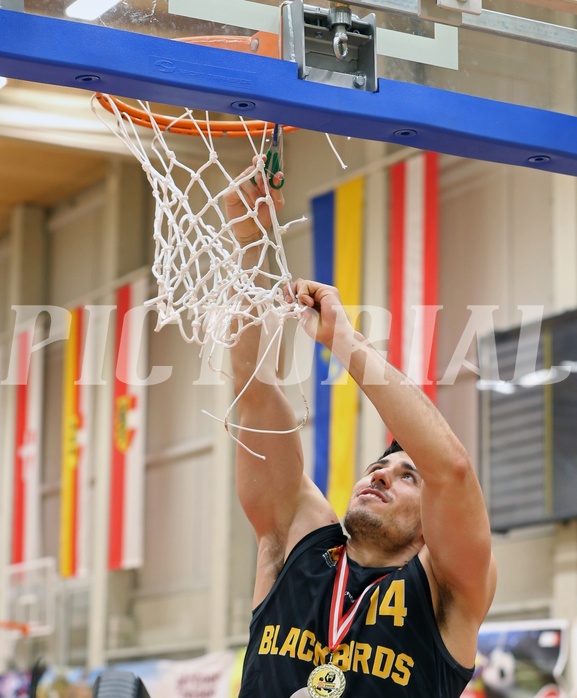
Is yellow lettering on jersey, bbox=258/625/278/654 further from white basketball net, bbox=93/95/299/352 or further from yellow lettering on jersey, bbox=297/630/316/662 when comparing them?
white basketball net, bbox=93/95/299/352

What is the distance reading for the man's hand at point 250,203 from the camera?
3225mm

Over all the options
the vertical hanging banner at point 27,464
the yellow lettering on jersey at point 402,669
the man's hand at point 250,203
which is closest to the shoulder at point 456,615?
the yellow lettering on jersey at point 402,669

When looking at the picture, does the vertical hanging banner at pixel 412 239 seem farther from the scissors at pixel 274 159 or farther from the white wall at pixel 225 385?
the scissors at pixel 274 159

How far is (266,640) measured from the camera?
3.14 m

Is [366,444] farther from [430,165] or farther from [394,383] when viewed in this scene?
[394,383]

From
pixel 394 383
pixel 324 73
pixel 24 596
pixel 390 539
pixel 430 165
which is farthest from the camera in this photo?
pixel 24 596

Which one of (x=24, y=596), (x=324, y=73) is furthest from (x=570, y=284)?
(x=24, y=596)

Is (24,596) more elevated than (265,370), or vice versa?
(265,370)

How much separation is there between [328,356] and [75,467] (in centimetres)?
496

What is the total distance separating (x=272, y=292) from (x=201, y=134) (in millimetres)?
574

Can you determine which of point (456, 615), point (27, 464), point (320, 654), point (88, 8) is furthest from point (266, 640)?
point (27, 464)

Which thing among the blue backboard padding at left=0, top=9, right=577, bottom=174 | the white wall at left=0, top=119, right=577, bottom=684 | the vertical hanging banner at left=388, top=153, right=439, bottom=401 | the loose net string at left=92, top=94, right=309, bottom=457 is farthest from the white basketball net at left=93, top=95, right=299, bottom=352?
the vertical hanging banner at left=388, top=153, right=439, bottom=401

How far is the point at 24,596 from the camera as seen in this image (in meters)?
12.8

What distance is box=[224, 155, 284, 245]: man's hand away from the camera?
10.6 feet
